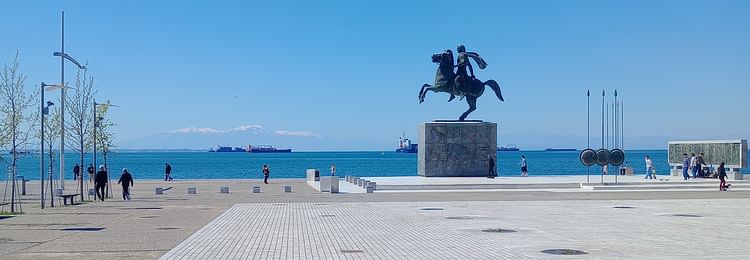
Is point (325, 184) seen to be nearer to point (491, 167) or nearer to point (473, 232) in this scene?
point (491, 167)

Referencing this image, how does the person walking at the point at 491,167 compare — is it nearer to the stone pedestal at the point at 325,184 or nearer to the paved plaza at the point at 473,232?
the stone pedestal at the point at 325,184

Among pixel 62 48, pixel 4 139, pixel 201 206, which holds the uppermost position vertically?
→ pixel 62 48

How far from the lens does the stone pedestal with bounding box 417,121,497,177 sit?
44.9 metres

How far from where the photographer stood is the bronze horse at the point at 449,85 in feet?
149

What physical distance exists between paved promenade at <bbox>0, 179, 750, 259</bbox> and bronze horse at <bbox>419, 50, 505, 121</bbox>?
14.4 meters

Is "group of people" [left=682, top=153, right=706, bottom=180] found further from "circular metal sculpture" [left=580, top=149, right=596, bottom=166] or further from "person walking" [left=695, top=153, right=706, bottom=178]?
"circular metal sculpture" [left=580, top=149, right=596, bottom=166]

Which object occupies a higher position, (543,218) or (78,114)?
(78,114)

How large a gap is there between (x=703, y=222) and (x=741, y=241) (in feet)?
14.3

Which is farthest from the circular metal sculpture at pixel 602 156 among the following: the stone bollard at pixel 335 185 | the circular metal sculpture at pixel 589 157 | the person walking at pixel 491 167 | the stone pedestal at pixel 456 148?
the stone bollard at pixel 335 185

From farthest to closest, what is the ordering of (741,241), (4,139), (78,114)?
(78,114) < (4,139) < (741,241)

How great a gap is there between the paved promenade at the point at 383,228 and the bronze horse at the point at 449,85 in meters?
14.4

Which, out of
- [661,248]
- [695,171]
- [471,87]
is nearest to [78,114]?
[471,87]

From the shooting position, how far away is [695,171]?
152 ft

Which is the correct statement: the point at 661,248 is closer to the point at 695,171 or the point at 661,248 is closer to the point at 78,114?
the point at 78,114
